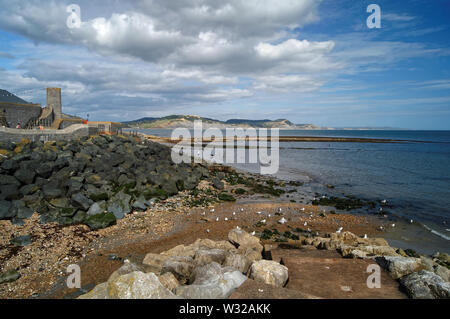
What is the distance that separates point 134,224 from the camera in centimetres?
1081

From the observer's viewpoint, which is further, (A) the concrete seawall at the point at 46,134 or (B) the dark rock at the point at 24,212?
(A) the concrete seawall at the point at 46,134

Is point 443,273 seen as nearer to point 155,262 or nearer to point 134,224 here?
point 155,262

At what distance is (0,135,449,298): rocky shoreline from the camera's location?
624 centimetres

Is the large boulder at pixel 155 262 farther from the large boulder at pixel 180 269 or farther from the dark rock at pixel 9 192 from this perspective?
the dark rock at pixel 9 192

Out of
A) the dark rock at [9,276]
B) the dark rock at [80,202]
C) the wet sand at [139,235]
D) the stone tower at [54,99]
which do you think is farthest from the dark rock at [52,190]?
the stone tower at [54,99]

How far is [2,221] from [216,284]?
386 inches

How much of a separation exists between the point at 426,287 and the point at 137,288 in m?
5.05

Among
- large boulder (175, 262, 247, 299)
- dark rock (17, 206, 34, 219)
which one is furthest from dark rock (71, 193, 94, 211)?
large boulder (175, 262, 247, 299)

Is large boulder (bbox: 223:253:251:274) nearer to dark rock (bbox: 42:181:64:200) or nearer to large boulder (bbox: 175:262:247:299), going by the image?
large boulder (bbox: 175:262:247:299)

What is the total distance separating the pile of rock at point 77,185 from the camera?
34.5ft

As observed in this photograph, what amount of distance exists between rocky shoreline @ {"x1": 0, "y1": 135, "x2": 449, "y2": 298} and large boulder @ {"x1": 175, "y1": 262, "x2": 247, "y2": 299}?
4cm

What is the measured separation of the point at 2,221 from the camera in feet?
32.0
